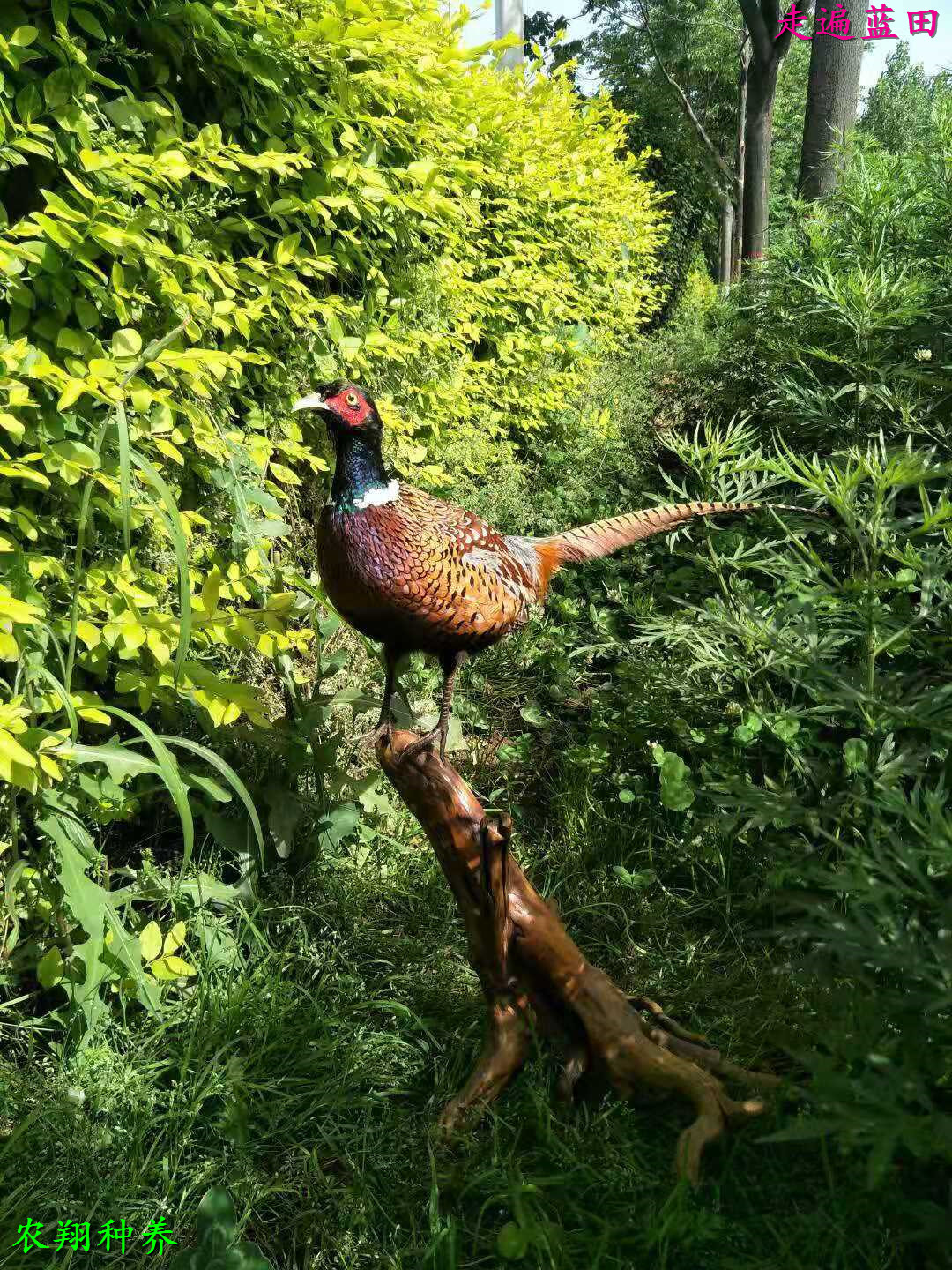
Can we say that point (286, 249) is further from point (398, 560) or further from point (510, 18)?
point (510, 18)

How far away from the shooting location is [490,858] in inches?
90.0

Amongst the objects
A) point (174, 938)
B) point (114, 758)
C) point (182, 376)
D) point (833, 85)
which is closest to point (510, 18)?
point (833, 85)

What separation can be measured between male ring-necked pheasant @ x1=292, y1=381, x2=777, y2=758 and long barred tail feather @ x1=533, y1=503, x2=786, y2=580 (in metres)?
0.37

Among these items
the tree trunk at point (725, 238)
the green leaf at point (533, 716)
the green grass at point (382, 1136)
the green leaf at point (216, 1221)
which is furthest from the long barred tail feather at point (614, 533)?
the tree trunk at point (725, 238)

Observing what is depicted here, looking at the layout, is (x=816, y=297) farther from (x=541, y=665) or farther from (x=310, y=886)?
(x=310, y=886)

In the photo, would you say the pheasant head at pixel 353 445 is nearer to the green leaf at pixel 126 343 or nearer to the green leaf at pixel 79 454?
the green leaf at pixel 126 343

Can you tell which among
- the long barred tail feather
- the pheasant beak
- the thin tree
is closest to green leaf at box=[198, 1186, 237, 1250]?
the pheasant beak

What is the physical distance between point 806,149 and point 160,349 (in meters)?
5.82

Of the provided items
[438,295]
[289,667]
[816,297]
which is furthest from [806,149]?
[289,667]

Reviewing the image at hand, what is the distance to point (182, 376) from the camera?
8.64ft

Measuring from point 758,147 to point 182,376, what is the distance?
9.01m

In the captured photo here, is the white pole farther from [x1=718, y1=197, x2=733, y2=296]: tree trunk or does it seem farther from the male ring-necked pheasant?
[x1=718, y1=197, x2=733, y2=296]: tree trunk

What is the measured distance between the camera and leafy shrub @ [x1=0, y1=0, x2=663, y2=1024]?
88.1 inches

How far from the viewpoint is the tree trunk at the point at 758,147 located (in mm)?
9141
